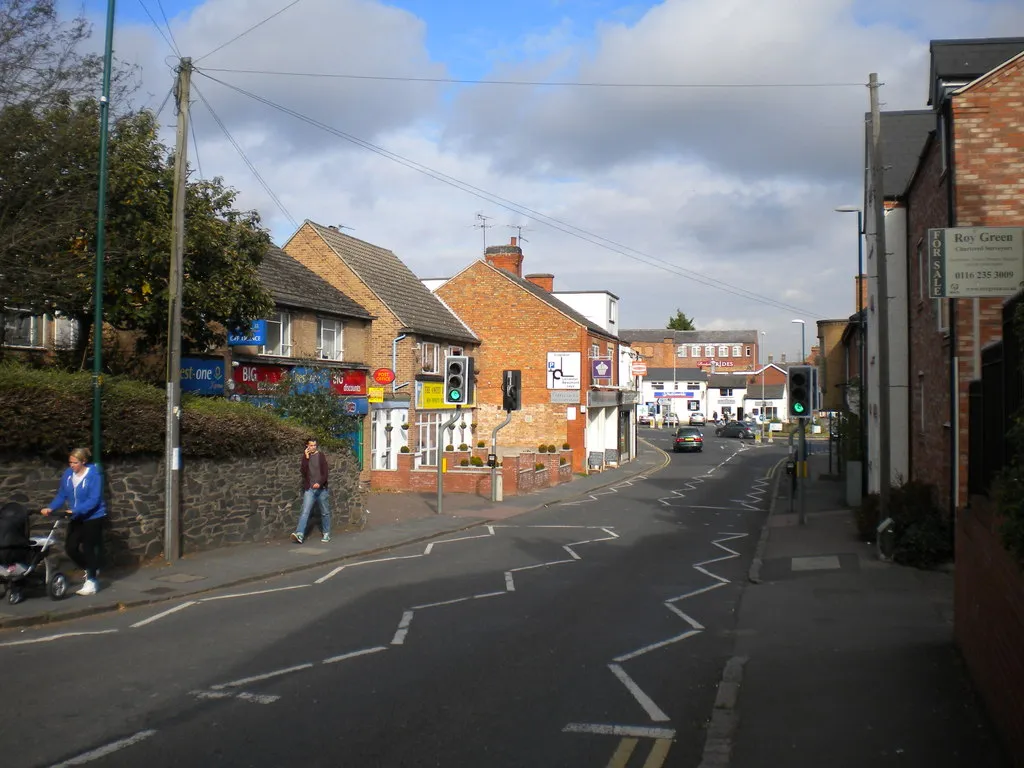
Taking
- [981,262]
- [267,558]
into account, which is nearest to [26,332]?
[267,558]

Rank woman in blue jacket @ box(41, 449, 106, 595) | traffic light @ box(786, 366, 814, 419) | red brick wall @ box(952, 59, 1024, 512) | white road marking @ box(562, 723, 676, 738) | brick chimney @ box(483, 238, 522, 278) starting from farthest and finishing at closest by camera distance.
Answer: brick chimney @ box(483, 238, 522, 278) → traffic light @ box(786, 366, 814, 419) → red brick wall @ box(952, 59, 1024, 512) → woman in blue jacket @ box(41, 449, 106, 595) → white road marking @ box(562, 723, 676, 738)

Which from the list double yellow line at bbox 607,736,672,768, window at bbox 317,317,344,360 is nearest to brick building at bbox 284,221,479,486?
window at bbox 317,317,344,360

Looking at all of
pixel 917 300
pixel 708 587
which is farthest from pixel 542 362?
pixel 708 587

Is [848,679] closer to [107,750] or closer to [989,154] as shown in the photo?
[107,750]

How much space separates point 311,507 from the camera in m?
17.2

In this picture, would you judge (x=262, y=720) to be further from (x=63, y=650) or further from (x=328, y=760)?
(x=63, y=650)

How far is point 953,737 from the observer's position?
21.3 feet

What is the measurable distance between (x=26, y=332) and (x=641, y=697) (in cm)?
1531

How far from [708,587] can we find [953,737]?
7407 millimetres

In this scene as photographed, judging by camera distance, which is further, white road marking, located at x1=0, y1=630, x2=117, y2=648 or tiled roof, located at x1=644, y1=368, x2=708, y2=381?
tiled roof, located at x1=644, y1=368, x2=708, y2=381

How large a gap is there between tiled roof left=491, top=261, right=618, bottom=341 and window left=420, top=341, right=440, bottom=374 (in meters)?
8.10

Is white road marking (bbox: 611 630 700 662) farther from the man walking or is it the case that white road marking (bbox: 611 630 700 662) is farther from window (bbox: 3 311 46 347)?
window (bbox: 3 311 46 347)

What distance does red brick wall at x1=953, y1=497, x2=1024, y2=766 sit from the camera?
552cm

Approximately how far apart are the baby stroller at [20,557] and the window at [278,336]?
14.0 metres
